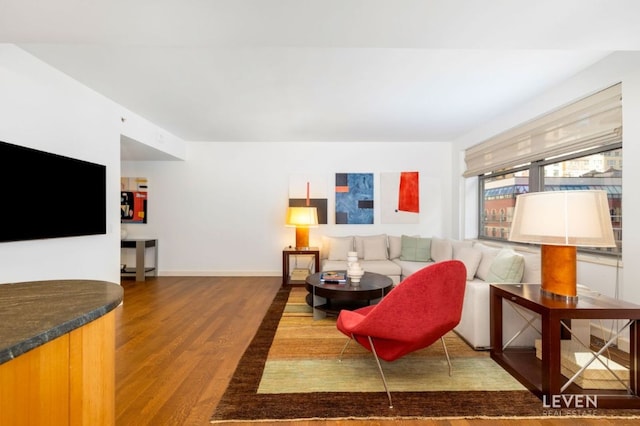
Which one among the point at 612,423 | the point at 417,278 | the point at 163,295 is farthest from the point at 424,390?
the point at 163,295

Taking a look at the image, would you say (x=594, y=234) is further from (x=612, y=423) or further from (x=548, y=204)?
(x=612, y=423)

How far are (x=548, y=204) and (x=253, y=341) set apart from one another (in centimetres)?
255

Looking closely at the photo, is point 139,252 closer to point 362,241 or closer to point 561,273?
point 362,241

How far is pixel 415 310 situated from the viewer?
72.2 inches

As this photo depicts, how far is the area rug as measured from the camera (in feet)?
5.69

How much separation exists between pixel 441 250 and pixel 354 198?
5.96 feet

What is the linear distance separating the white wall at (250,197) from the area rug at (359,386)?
298 cm

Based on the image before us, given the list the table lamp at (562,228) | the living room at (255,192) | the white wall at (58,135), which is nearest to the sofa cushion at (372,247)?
the living room at (255,192)

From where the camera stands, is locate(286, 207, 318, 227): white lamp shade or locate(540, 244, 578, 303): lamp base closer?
locate(540, 244, 578, 303): lamp base

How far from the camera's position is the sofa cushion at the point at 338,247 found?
4879 millimetres

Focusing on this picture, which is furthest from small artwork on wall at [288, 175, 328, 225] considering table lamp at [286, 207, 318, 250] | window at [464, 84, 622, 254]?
window at [464, 84, 622, 254]

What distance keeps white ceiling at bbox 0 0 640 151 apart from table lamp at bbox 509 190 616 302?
3.54 feet

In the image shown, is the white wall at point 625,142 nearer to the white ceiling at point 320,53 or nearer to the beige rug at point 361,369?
the white ceiling at point 320,53

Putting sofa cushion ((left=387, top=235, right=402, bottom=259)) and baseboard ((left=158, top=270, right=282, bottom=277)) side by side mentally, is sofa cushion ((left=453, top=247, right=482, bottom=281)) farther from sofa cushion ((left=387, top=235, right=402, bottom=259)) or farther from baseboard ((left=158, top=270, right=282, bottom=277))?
baseboard ((left=158, top=270, right=282, bottom=277))
